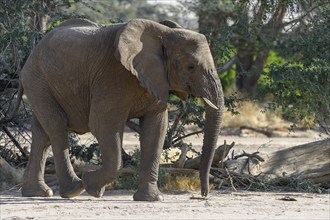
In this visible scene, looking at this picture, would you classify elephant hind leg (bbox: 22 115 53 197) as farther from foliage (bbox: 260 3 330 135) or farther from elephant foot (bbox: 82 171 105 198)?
foliage (bbox: 260 3 330 135)

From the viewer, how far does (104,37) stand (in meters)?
10.4

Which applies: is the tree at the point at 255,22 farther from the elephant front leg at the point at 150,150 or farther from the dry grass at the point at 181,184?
the elephant front leg at the point at 150,150

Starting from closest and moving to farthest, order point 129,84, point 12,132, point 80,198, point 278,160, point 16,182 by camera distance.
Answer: point 129,84 → point 80,198 → point 16,182 → point 278,160 → point 12,132

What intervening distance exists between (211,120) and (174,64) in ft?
2.31

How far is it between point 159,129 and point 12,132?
428cm

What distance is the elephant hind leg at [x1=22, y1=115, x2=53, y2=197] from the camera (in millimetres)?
10938

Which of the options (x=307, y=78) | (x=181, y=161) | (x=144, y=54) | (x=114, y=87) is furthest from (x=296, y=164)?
(x=114, y=87)

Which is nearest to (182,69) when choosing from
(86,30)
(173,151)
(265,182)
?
(86,30)

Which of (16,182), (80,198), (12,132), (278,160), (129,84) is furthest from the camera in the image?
(12,132)

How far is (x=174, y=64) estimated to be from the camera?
33.7 ft

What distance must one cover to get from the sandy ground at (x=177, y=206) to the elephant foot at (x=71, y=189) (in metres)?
0.07

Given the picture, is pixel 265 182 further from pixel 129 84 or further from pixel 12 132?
pixel 12 132

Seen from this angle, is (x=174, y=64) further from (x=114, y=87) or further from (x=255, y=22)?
(x=255, y=22)

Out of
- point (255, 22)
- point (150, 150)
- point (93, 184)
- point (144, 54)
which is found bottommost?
point (93, 184)
